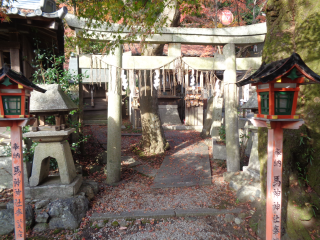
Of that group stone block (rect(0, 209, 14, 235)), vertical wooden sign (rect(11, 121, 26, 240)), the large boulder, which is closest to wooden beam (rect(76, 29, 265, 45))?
vertical wooden sign (rect(11, 121, 26, 240))

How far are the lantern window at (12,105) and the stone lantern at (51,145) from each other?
112 centimetres

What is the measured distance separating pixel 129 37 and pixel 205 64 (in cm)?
221

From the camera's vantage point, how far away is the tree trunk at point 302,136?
287 centimetres

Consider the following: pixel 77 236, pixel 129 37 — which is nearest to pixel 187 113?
pixel 129 37

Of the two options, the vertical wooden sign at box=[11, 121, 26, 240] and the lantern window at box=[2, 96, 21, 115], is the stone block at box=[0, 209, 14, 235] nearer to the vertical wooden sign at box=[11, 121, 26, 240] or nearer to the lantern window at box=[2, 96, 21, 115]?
the vertical wooden sign at box=[11, 121, 26, 240]

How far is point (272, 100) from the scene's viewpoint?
8.13 ft

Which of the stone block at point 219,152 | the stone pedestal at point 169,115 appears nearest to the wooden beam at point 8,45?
the stone block at point 219,152

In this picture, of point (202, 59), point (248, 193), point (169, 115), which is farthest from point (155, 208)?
point (169, 115)

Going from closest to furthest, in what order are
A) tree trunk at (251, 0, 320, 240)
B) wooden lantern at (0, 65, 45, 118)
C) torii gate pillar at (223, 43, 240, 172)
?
tree trunk at (251, 0, 320, 240), wooden lantern at (0, 65, 45, 118), torii gate pillar at (223, 43, 240, 172)

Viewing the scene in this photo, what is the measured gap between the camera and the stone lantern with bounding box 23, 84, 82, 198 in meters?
4.34

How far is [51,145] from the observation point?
179 inches

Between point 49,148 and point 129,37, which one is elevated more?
point 129,37

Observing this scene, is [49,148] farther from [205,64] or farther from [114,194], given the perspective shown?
[205,64]

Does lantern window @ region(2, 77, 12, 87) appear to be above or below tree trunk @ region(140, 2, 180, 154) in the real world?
above
